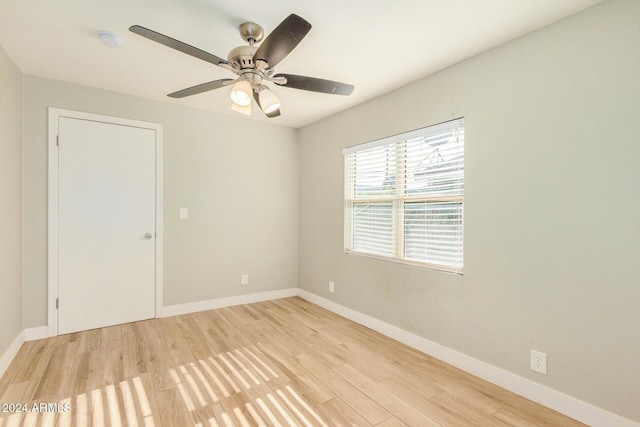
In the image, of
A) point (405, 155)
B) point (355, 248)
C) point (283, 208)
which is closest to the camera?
point (405, 155)

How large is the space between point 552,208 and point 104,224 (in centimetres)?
385

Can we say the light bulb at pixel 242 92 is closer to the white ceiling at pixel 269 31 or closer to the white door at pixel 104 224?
the white ceiling at pixel 269 31

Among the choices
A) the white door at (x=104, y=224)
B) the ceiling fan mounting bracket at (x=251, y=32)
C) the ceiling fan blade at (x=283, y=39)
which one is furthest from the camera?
the white door at (x=104, y=224)

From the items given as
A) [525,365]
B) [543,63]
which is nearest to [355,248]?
[525,365]

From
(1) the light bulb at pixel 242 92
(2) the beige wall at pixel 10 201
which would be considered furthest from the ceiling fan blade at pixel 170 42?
(2) the beige wall at pixel 10 201

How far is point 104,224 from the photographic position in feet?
9.93

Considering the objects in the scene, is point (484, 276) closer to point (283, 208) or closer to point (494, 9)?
point (494, 9)

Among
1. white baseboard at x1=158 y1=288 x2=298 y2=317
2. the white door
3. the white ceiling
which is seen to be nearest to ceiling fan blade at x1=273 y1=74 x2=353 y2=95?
the white ceiling

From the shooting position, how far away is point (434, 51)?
2182mm

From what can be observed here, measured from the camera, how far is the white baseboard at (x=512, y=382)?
1.66 meters

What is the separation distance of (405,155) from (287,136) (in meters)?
1.99

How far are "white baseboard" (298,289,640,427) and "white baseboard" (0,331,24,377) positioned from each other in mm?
2988

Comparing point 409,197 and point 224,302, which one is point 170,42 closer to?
point 409,197

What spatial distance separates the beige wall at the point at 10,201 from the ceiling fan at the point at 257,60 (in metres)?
1.45
